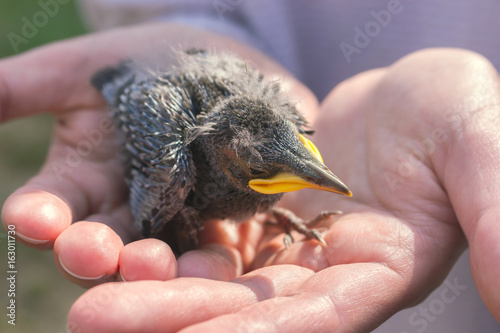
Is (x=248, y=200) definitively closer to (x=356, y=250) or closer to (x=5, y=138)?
(x=356, y=250)

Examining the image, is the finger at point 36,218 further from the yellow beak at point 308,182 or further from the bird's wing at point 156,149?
the yellow beak at point 308,182

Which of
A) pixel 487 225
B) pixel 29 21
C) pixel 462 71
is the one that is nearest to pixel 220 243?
pixel 487 225

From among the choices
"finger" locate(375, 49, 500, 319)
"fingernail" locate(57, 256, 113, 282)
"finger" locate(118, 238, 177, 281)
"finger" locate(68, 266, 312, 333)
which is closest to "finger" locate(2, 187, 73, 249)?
"fingernail" locate(57, 256, 113, 282)

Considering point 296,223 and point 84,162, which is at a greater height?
point 296,223

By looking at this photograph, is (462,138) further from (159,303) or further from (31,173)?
(31,173)

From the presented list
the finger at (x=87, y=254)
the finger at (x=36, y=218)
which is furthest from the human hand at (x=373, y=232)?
the finger at (x=36, y=218)

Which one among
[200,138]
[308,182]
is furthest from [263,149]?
[200,138]

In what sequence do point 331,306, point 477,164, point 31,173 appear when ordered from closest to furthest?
1. point 331,306
2. point 477,164
3. point 31,173
